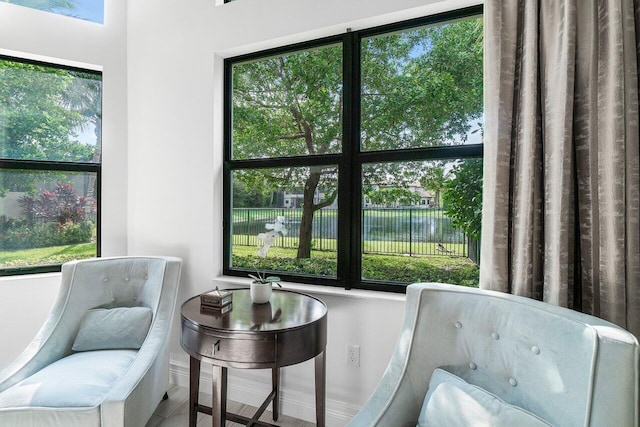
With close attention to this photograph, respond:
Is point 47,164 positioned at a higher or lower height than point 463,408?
higher

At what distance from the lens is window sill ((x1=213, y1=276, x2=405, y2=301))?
5.98ft

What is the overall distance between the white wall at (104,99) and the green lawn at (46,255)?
123 mm

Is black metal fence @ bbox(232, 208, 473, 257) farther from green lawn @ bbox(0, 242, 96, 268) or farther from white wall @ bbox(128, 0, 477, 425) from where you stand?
green lawn @ bbox(0, 242, 96, 268)

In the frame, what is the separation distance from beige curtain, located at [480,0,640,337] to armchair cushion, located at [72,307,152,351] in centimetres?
179

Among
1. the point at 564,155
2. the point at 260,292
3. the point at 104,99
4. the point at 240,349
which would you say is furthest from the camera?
the point at 104,99

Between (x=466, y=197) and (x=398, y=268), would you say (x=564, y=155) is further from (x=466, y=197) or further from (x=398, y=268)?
(x=398, y=268)

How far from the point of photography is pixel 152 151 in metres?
2.45

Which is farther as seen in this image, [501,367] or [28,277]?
[28,277]

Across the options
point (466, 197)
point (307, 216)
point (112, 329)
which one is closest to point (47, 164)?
point (112, 329)

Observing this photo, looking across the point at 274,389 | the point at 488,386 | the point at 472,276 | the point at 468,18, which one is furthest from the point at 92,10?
the point at 488,386

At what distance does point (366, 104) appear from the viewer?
6.44 feet

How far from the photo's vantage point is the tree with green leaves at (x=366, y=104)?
1767 mm

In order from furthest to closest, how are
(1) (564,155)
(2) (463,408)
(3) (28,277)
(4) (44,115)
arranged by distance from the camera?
(4) (44,115)
(3) (28,277)
(1) (564,155)
(2) (463,408)

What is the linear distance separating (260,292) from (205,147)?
1.11m
